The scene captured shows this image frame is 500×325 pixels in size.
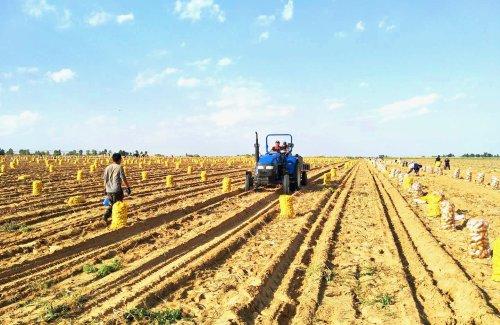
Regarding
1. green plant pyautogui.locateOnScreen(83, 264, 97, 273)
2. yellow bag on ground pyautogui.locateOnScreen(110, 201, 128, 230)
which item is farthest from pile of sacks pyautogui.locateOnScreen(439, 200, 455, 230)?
green plant pyautogui.locateOnScreen(83, 264, 97, 273)

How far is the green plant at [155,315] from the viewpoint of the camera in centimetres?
489

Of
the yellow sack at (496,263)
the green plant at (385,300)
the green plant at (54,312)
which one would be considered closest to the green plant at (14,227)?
the green plant at (54,312)

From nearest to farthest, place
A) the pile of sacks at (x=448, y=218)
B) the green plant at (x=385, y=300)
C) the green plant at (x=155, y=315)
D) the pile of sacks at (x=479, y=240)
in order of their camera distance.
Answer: the green plant at (x=155, y=315)
the green plant at (x=385, y=300)
the pile of sacks at (x=479, y=240)
the pile of sacks at (x=448, y=218)

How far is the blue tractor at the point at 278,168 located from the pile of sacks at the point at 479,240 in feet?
28.1

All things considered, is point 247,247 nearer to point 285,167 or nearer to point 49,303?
point 49,303

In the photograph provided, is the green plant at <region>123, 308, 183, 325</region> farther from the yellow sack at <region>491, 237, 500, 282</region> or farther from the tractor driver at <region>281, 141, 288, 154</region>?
the tractor driver at <region>281, 141, 288, 154</region>

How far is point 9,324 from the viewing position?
15.9 ft

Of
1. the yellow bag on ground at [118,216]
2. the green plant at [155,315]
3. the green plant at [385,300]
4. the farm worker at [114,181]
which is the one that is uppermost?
the farm worker at [114,181]

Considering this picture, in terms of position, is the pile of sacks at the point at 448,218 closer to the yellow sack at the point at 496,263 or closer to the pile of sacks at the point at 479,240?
the pile of sacks at the point at 479,240

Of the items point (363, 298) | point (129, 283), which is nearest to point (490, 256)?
point (363, 298)

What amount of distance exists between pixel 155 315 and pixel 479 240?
6098mm

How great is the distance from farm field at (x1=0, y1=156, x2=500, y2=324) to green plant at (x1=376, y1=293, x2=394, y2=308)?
0.02 meters

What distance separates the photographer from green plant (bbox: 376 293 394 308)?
5.56m

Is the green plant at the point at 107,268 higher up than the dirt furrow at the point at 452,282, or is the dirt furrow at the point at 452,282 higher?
the green plant at the point at 107,268
